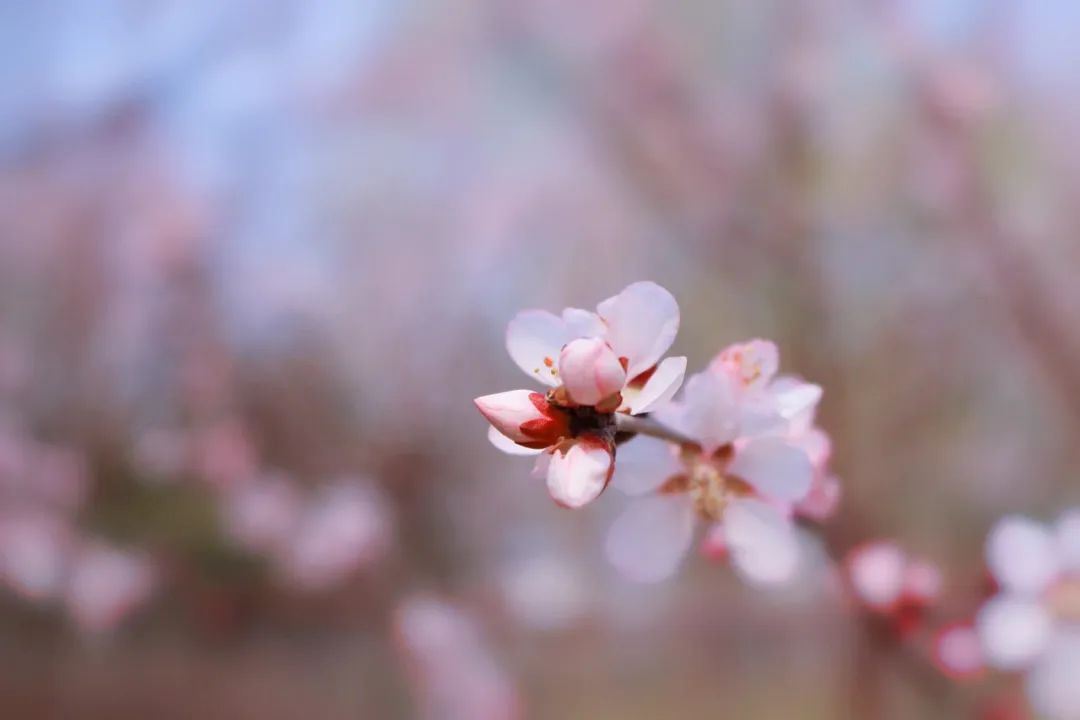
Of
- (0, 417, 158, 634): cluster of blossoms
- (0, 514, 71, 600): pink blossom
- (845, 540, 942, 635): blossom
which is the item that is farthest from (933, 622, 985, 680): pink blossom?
(0, 514, 71, 600): pink blossom

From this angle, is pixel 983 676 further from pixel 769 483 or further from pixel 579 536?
pixel 769 483

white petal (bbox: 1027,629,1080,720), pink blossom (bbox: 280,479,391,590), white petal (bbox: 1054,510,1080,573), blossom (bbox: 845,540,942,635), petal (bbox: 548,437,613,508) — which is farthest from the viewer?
pink blossom (bbox: 280,479,391,590)

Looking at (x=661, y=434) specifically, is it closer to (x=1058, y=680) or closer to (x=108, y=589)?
(x=1058, y=680)

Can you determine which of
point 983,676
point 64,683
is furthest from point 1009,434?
point 64,683

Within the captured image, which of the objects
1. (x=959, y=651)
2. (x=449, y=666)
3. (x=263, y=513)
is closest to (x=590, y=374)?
(x=959, y=651)

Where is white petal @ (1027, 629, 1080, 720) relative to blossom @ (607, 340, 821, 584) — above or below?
above

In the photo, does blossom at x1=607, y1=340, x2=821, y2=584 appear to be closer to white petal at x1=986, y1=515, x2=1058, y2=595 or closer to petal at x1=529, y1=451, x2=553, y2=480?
petal at x1=529, y1=451, x2=553, y2=480
